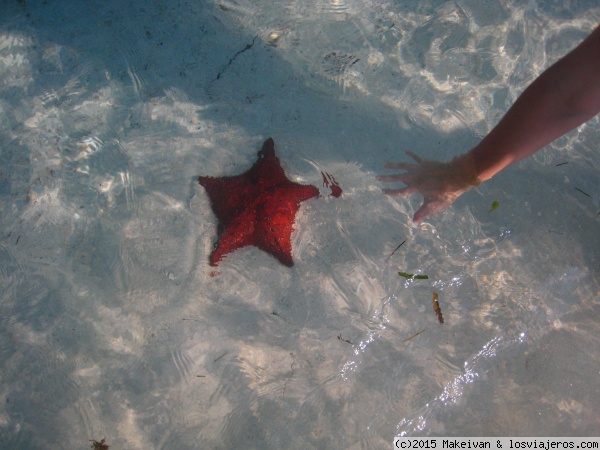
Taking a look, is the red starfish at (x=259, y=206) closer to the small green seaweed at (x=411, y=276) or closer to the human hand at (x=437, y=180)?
the human hand at (x=437, y=180)

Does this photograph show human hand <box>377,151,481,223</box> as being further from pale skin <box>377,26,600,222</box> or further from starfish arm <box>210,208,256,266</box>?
starfish arm <box>210,208,256,266</box>

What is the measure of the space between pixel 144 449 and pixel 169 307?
1.28m

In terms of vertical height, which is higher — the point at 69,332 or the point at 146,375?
the point at 69,332

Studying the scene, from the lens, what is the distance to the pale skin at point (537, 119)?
6.31 feet

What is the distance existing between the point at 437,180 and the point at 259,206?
1.62 metres

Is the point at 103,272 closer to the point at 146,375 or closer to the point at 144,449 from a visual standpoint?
the point at 146,375

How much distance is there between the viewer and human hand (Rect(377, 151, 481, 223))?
3.23 m

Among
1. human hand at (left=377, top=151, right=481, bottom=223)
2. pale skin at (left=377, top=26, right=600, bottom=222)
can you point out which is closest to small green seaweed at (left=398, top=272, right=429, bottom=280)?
human hand at (left=377, top=151, right=481, bottom=223)

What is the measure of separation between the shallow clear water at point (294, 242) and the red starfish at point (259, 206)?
0.28m

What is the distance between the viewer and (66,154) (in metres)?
3.83

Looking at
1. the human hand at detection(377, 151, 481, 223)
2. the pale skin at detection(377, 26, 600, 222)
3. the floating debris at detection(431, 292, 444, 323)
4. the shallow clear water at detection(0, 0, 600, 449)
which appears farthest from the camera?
the floating debris at detection(431, 292, 444, 323)

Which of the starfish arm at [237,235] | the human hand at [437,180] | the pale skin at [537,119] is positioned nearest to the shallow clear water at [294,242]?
the starfish arm at [237,235]

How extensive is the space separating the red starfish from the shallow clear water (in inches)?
11.0

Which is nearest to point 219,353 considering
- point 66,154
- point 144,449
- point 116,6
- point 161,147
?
point 144,449
